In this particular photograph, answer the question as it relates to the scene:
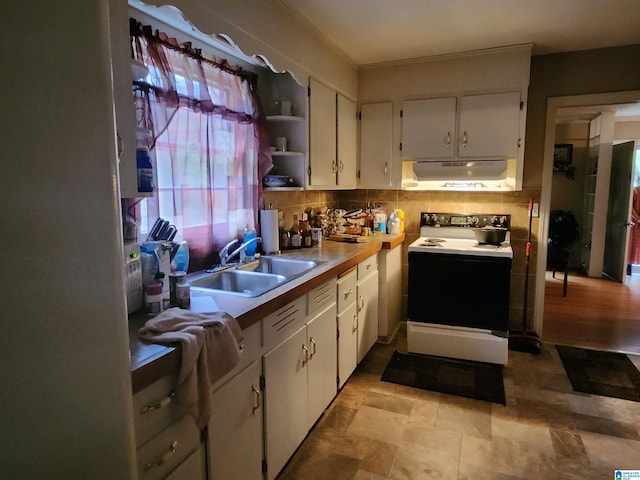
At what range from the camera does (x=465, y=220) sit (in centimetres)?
357

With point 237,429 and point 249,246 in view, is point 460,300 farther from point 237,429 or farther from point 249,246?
point 237,429

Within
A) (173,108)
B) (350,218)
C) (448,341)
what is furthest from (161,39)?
(448,341)

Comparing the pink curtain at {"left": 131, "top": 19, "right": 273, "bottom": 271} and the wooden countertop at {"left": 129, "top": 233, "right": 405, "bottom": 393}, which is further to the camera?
the pink curtain at {"left": 131, "top": 19, "right": 273, "bottom": 271}

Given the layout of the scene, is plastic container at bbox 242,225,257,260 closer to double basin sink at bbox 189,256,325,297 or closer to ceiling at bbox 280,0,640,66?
double basin sink at bbox 189,256,325,297

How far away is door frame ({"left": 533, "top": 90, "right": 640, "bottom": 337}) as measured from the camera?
3142 millimetres

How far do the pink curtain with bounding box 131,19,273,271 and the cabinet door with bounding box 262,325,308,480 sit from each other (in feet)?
2.47

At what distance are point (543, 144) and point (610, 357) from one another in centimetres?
177

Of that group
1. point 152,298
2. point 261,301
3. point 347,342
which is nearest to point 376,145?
point 347,342

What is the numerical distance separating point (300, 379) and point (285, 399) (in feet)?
0.52

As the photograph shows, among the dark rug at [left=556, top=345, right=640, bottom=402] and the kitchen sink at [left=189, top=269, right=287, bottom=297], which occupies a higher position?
the kitchen sink at [left=189, top=269, right=287, bottom=297]

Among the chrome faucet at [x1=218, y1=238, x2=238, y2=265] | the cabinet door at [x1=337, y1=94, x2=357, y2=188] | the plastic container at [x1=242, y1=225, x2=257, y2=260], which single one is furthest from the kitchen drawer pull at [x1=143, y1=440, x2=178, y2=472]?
the cabinet door at [x1=337, y1=94, x2=357, y2=188]

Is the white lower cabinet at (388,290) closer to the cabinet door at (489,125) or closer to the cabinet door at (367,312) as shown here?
the cabinet door at (367,312)

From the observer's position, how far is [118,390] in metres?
0.68

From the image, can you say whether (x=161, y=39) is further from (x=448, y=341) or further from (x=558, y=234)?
(x=558, y=234)
